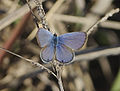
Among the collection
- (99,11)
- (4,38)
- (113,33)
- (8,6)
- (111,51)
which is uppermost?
(8,6)


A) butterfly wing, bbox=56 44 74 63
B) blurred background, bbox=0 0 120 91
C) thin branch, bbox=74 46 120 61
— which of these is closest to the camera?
butterfly wing, bbox=56 44 74 63

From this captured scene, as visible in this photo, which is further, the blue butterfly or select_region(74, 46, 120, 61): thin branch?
select_region(74, 46, 120, 61): thin branch

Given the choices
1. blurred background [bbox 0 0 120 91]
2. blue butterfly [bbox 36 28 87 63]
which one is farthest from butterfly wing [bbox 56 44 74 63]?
blurred background [bbox 0 0 120 91]

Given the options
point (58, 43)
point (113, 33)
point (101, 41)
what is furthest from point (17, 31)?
point (113, 33)

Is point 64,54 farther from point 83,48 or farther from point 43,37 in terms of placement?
point 83,48

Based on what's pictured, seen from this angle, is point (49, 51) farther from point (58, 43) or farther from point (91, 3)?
point (91, 3)

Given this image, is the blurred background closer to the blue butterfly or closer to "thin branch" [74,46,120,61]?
"thin branch" [74,46,120,61]

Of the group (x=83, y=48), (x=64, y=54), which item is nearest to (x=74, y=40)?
(x=64, y=54)
